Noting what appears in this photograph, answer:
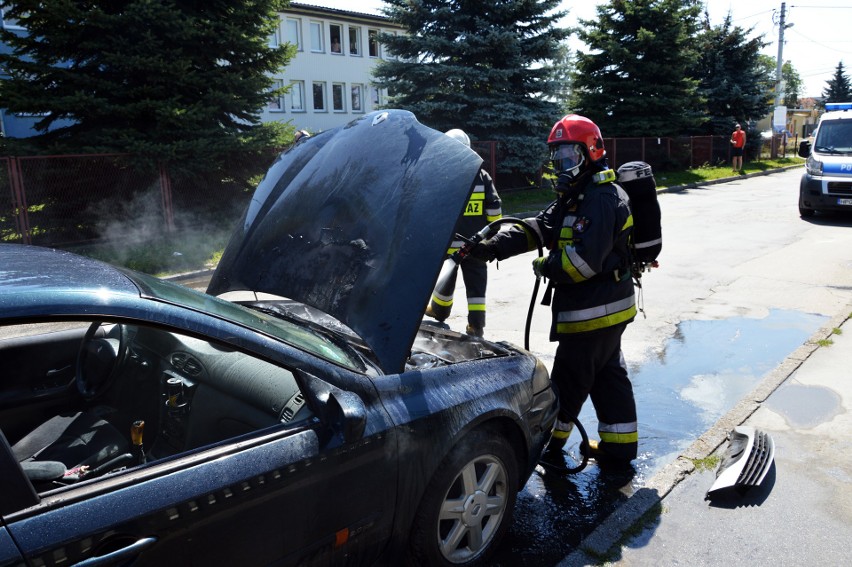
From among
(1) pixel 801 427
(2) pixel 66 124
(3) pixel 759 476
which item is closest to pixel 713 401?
(1) pixel 801 427

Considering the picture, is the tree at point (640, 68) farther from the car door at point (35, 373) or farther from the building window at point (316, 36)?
the car door at point (35, 373)

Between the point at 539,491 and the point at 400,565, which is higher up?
the point at 400,565

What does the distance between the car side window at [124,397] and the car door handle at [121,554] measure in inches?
12.1

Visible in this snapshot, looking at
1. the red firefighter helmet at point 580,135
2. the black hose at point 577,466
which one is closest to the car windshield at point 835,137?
the red firefighter helmet at point 580,135

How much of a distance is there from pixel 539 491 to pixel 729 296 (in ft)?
17.0

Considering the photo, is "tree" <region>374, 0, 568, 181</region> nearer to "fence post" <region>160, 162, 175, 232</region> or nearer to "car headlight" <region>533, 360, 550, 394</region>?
"fence post" <region>160, 162, 175, 232</region>

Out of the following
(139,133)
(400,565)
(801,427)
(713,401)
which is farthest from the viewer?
(139,133)

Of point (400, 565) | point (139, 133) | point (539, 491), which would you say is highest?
point (139, 133)

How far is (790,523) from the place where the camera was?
3.30 m

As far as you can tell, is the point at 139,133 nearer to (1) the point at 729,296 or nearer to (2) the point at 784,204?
(1) the point at 729,296

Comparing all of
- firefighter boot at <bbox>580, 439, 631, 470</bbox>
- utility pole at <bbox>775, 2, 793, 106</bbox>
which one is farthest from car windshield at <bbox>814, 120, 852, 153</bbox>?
utility pole at <bbox>775, 2, 793, 106</bbox>

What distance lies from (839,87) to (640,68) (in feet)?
142

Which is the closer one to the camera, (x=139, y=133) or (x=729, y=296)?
(x=729, y=296)

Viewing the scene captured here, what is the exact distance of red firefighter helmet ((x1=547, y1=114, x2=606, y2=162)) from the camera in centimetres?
366
